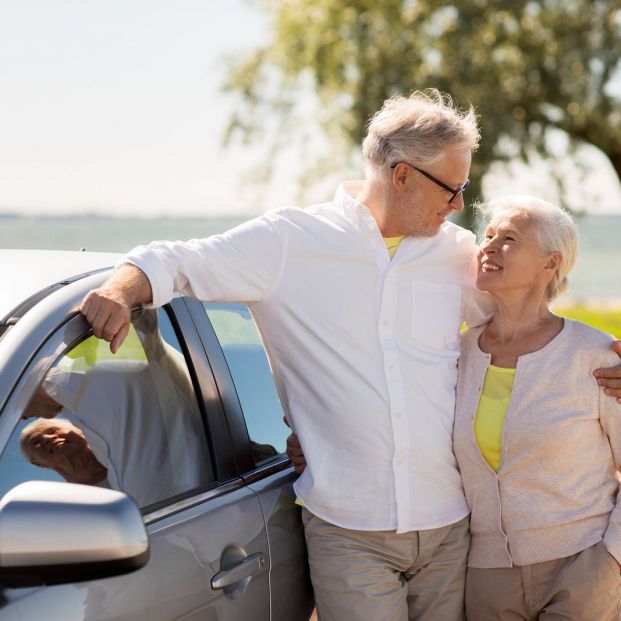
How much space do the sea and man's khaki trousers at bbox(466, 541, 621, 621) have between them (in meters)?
0.99

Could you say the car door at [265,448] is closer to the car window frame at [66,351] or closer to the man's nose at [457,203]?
the car window frame at [66,351]

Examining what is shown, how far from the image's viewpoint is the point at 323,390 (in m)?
2.99

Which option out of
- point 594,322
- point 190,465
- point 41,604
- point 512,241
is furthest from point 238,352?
point 594,322

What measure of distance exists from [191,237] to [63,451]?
44676 mm

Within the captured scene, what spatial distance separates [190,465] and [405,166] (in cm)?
114

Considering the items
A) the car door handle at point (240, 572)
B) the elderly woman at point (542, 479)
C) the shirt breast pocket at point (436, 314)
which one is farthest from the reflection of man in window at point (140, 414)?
the shirt breast pocket at point (436, 314)

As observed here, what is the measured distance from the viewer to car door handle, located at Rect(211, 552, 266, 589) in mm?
2448

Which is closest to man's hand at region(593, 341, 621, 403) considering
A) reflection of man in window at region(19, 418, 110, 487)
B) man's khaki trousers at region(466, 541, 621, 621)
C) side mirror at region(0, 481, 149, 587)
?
man's khaki trousers at region(466, 541, 621, 621)

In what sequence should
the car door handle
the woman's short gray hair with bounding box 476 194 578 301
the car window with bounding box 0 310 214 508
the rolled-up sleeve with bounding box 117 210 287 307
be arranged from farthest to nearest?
1. the woman's short gray hair with bounding box 476 194 578 301
2. the rolled-up sleeve with bounding box 117 210 287 307
3. the car door handle
4. the car window with bounding box 0 310 214 508

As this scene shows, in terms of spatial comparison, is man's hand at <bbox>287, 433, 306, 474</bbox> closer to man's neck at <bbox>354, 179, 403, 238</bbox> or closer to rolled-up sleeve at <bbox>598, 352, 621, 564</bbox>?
man's neck at <bbox>354, 179, 403, 238</bbox>

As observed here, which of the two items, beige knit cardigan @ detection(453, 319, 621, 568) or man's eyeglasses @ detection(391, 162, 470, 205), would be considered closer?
beige knit cardigan @ detection(453, 319, 621, 568)

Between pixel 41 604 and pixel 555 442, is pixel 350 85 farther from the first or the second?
pixel 41 604

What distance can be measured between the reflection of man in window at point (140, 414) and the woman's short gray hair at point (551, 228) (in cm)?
113

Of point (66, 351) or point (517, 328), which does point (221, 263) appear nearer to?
point (66, 351)
